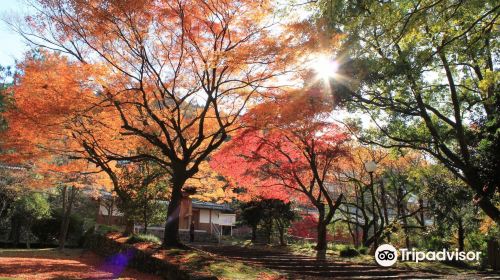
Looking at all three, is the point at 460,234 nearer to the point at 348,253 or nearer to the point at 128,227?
the point at 348,253

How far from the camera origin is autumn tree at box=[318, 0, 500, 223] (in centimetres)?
730

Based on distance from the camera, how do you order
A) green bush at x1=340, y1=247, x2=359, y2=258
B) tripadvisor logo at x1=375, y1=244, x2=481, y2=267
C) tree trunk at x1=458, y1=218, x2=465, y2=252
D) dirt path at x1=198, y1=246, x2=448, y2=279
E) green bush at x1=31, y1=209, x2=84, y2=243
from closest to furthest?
dirt path at x1=198, y1=246, x2=448, y2=279
tripadvisor logo at x1=375, y1=244, x2=481, y2=267
green bush at x1=340, y1=247, x2=359, y2=258
tree trunk at x1=458, y1=218, x2=465, y2=252
green bush at x1=31, y1=209, x2=84, y2=243

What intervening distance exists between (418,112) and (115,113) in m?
9.88

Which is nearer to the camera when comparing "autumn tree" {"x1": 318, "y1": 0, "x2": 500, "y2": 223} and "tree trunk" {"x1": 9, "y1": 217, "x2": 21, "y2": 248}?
"autumn tree" {"x1": 318, "y1": 0, "x2": 500, "y2": 223}

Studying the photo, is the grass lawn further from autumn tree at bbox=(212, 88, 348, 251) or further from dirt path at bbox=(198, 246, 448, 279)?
autumn tree at bbox=(212, 88, 348, 251)

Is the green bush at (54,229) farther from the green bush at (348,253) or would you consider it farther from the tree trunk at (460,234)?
the tree trunk at (460,234)

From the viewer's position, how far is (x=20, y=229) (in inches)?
835

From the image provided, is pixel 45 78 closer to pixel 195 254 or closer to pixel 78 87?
pixel 78 87

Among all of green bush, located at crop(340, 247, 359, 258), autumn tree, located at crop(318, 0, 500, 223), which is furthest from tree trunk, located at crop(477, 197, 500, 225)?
green bush, located at crop(340, 247, 359, 258)

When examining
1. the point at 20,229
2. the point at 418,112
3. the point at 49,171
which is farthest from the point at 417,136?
the point at 20,229

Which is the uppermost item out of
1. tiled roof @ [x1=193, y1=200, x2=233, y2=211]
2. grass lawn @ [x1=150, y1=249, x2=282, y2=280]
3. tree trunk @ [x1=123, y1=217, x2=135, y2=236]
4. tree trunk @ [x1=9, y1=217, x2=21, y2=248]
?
tiled roof @ [x1=193, y1=200, x2=233, y2=211]

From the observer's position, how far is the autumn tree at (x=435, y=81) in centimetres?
730

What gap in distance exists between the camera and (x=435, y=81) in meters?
13.4

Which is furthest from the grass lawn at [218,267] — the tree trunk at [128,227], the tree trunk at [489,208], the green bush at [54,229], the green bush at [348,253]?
the green bush at [54,229]
